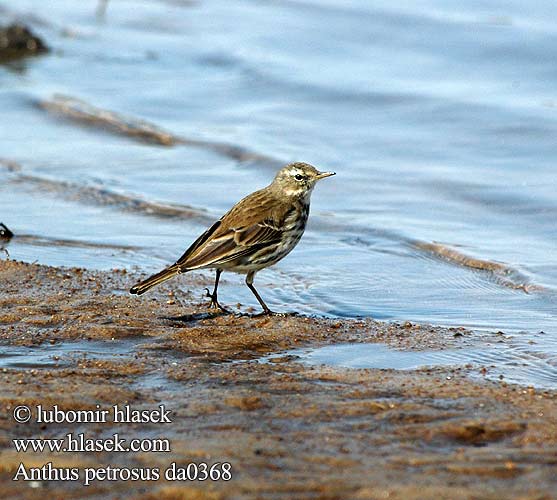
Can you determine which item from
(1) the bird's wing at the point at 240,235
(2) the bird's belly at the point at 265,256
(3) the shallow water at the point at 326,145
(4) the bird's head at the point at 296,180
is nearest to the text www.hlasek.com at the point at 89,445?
(1) the bird's wing at the point at 240,235

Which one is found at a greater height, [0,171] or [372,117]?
[372,117]

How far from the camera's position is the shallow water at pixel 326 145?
9.96 metres

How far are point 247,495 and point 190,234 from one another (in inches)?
255

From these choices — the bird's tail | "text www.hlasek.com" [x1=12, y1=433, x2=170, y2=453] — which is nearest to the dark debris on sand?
the bird's tail

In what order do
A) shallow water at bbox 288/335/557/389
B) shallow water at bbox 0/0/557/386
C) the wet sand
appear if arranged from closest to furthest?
the wet sand < shallow water at bbox 288/335/557/389 < shallow water at bbox 0/0/557/386

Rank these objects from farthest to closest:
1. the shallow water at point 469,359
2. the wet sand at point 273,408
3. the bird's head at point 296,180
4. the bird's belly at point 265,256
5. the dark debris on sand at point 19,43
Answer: the dark debris on sand at point 19,43
the bird's head at point 296,180
the bird's belly at point 265,256
the shallow water at point 469,359
the wet sand at point 273,408

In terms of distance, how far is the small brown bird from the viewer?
834 cm

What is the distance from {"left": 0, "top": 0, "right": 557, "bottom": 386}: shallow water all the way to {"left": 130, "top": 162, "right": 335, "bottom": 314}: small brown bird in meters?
0.54

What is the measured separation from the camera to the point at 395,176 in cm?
1338

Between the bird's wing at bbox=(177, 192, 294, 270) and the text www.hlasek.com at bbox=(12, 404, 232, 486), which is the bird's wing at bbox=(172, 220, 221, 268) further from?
the text www.hlasek.com at bbox=(12, 404, 232, 486)

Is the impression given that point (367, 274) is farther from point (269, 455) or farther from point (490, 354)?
point (269, 455)

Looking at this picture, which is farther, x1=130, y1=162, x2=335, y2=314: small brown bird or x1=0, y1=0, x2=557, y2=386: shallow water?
x1=0, y1=0, x2=557, y2=386: shallow water

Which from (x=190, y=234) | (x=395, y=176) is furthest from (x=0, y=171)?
(x=395, y=176)

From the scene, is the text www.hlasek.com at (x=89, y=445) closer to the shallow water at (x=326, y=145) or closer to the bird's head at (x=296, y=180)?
the shallow water at (x=326, y=145)
